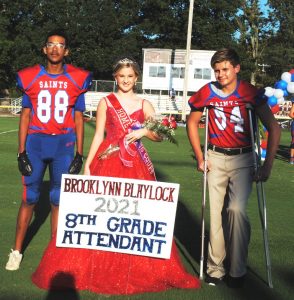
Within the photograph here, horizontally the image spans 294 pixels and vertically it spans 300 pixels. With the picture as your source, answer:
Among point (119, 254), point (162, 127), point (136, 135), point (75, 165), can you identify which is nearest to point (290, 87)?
point (75, 165)

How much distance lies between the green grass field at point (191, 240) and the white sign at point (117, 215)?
47cm

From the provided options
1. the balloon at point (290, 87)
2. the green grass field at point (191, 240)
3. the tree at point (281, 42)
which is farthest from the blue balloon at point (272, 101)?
the tree at point (281, 42)

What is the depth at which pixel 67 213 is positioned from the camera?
473 cm

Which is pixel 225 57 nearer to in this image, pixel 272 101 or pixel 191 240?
pixel 191 240

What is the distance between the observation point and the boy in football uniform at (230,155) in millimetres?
4867

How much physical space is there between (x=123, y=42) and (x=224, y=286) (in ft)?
187

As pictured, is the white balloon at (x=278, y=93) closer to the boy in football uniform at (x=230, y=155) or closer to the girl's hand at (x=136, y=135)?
the boy in football uniform at (x=230, y=155)

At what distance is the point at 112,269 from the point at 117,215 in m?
0.49

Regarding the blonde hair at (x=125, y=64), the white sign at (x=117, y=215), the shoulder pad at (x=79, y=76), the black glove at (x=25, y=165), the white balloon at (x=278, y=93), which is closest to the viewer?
the white sign at (x=117, y=215)

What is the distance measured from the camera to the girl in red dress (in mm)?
4789

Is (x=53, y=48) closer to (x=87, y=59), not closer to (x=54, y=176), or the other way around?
(x=54, y=176)

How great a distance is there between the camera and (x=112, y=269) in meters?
4.78

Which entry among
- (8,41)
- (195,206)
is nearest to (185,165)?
(195,206)

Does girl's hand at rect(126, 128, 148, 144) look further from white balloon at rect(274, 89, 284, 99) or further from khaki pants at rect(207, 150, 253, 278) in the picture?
white balloon at rect(274, 89, 284, 99)
